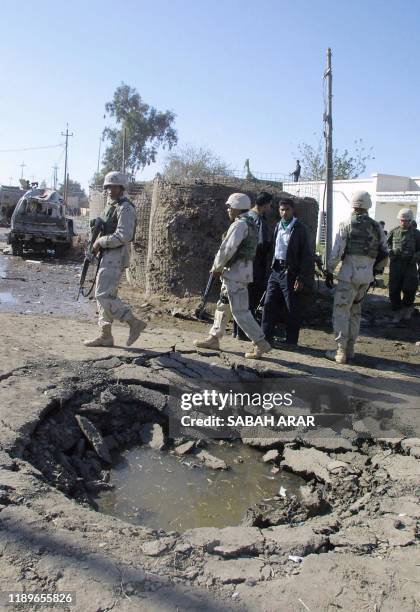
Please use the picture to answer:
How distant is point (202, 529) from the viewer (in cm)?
280

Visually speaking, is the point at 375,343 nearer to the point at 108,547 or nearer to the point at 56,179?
the point at 108,547

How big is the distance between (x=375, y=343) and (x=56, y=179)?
7343 cm

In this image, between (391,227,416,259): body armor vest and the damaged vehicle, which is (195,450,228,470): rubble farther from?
the damaged vehicle

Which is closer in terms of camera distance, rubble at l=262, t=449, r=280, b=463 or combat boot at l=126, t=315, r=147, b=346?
rubble at l=262, t=449, r=280, b=463

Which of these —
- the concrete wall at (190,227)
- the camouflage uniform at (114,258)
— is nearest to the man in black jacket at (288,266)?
the camouflage uniform at (114,258)

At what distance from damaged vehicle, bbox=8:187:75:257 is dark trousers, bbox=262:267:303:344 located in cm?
1034

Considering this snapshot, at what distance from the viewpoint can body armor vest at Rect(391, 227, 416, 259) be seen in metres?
8.77

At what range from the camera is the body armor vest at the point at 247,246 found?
536cm

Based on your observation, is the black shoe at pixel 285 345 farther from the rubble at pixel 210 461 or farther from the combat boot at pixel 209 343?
the rubble at pixel 210 461

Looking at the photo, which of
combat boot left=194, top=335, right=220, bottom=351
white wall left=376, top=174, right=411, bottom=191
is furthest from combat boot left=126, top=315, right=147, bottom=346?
white wall left=376, top=174, right=411, bottom=191

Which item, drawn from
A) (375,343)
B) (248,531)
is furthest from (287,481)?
(375,343)

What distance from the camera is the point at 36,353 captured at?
5.12 m

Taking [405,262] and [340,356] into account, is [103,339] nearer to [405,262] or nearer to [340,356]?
[340,356]

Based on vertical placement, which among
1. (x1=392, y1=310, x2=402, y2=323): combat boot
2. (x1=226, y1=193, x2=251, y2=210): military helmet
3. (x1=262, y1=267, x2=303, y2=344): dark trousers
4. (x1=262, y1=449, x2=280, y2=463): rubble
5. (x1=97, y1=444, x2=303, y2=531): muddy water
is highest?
(x1=226, y1=193, x2=251, y2=210): military helmet
